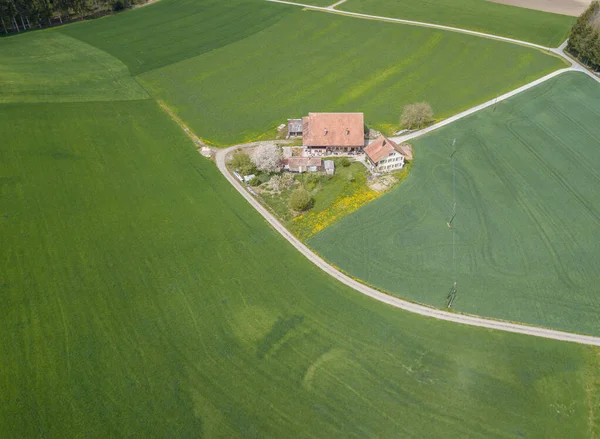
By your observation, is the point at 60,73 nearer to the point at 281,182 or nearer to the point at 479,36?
the point at 281,182

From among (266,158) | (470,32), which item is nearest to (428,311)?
(266,158)

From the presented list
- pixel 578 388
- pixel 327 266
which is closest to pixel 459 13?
pixel 327 266

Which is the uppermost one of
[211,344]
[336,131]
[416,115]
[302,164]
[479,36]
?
[479,36]

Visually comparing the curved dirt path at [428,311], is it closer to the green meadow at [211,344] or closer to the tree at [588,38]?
the green meadow at [211,344]

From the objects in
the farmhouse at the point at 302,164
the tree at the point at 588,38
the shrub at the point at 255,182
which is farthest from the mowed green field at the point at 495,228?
the tree at the point at 588,38

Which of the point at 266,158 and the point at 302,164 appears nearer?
the point at 266,158

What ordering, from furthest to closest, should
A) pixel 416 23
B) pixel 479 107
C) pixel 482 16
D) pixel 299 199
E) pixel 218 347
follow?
pixel 482 16
pixel 416 23
pixel 479 107
pixel 299 199
pixel 218 347

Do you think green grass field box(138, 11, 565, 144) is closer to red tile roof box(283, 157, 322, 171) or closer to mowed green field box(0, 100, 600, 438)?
red tile roof box(283, 157, 322, 171)
